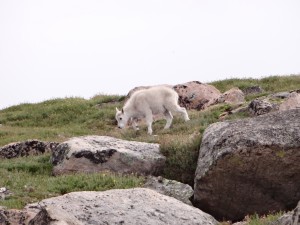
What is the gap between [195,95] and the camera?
28719 mm

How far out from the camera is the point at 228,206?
12133 millimetres

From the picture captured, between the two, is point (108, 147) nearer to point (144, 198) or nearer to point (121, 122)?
point (144, 198)

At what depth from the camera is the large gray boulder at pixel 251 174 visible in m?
11.8

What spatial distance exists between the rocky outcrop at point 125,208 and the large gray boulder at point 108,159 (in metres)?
3.75

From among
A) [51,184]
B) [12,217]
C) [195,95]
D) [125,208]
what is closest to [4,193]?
[51,184]

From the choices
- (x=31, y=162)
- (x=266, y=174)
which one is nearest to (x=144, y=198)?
(x=266, y=174)

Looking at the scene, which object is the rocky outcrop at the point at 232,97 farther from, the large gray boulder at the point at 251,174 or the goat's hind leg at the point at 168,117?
the large gray boulder at the point at 251,174

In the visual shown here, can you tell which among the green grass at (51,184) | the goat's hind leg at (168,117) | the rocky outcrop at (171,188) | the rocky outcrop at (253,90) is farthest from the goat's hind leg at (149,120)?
the rocky outcrop at (171,188)

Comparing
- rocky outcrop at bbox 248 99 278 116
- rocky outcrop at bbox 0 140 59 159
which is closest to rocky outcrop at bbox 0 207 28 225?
rocky outcrop at bbox 0 140 59 159

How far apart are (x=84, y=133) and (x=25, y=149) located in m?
6.67

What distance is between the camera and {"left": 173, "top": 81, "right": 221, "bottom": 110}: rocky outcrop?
28.0 meters

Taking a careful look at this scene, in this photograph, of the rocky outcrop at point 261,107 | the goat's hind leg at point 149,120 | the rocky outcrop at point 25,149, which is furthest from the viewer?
the goat's hind leg at point 149,120

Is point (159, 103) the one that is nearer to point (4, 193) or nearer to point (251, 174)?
point (251, 174)

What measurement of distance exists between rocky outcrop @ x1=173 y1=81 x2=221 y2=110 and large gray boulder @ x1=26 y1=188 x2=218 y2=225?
693 inches
